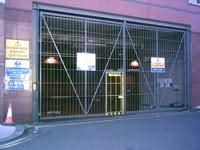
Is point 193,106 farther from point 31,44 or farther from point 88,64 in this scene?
point 31,44

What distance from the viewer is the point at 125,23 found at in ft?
57.6

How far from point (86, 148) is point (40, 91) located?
6.08m

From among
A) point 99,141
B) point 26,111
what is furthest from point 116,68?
point 99,141

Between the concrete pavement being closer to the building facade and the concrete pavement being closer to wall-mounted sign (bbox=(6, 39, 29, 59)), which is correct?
the building facade

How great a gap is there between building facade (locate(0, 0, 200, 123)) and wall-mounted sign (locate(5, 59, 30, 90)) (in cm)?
4

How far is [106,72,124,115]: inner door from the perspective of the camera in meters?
17.1

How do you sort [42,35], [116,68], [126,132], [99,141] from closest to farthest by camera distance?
[99,141]
[126,132]
[42,35]
[116,68]

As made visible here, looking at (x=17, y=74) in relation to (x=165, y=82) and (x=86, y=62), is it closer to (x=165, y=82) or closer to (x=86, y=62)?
(x=86, y=62)

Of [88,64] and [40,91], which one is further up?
[88,64]

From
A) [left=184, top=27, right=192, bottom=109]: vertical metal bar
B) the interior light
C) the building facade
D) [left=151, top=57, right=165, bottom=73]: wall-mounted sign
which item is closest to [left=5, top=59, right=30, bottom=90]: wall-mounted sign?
the building facade

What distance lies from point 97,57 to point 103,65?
569 mm

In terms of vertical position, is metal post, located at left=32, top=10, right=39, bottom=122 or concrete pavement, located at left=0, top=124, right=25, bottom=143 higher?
metal post, located at left=32, top=10, right=39, bottom=122

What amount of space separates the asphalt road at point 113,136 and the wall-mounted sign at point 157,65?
4726 millimetres

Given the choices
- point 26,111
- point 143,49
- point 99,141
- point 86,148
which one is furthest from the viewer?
point 143,49
